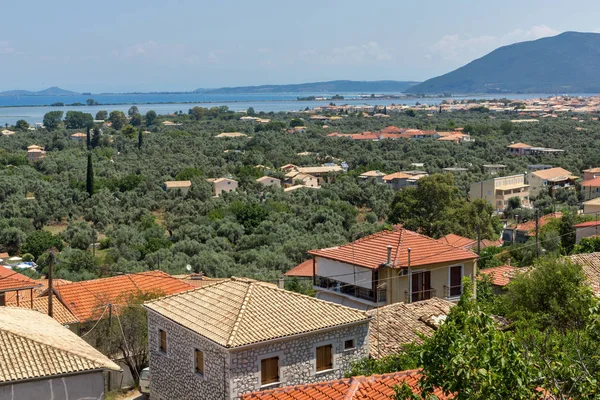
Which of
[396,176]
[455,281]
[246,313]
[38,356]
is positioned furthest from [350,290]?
[396,176]

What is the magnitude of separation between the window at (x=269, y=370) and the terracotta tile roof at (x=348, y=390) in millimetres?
1418

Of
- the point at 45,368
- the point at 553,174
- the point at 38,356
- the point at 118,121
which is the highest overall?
the point at 38,356

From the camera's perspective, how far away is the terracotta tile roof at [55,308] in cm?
1923

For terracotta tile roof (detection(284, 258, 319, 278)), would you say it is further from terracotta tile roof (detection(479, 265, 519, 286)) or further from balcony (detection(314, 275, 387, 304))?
balcony (detection(314, 275, 387, 304))

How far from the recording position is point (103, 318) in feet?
62.6

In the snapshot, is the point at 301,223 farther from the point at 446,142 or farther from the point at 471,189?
the point at 446,142

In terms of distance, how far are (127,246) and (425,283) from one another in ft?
84.2

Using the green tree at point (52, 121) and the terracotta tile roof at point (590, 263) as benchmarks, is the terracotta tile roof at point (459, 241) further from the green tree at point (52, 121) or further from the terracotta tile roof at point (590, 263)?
the green tree at point (52, 121)

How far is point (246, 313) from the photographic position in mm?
13734

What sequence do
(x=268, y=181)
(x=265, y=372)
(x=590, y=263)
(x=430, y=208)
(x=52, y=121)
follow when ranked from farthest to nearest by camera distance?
(x=52, y=121), (x=268, y=181), (x=430, y=208), (x=590, y=263), (x=265, y=372)

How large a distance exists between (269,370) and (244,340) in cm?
81

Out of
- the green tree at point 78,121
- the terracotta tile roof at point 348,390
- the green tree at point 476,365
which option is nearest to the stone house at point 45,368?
the terracotta tile roof at point 348,390

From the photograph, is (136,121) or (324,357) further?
(136,121)

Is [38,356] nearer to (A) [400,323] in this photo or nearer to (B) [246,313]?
(B) [246,313]
